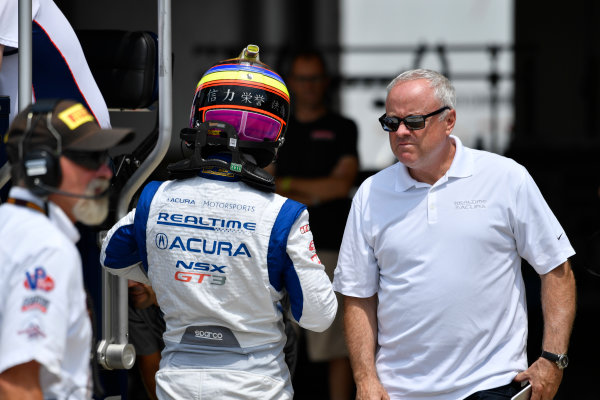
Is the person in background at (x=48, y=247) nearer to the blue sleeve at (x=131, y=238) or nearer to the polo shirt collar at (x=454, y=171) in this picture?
the blue sleeve at (x=131, y=238)

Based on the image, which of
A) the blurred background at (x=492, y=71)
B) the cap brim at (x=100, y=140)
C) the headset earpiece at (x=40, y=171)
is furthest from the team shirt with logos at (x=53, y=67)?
the blurred background at (x=492, y=71)

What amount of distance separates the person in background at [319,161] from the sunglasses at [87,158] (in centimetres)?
288

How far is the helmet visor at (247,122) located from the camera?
8.33 ft

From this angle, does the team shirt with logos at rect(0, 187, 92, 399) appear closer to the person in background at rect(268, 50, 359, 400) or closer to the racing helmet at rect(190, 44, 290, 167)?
the racing helmet at rect(190, 44, 290, 167)

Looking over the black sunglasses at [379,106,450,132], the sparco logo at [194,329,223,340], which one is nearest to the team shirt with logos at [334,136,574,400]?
the black sunglasses at [379,106,450,132]

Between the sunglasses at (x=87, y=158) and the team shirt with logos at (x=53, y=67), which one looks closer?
the sunglasses at (x=87, y=158)

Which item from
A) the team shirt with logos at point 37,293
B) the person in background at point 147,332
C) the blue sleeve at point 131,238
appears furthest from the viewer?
the person in background at point 147,332

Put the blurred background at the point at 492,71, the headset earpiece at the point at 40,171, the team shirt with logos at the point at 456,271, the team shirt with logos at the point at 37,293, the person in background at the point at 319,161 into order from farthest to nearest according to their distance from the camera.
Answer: the blurred background at the point at 492,71
the person in background at the point at 319,161
the team shirt with logos at the point at 456,271
the headset earpiece at the point at 40,171
the team shirt with logos at the point at 37,293

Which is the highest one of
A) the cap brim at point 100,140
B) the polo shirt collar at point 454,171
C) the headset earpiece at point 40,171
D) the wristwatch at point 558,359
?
the cap brim at point 100,140

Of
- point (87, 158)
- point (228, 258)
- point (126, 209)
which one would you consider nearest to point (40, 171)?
point (87, 158)

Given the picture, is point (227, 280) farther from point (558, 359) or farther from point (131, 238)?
point (558, 359)

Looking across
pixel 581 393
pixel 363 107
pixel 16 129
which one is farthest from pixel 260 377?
pixel 363 107

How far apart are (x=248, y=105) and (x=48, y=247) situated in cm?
90

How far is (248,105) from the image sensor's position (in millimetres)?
2549
